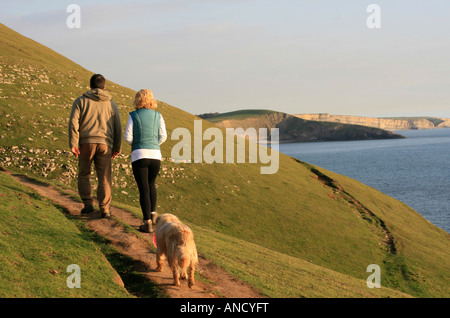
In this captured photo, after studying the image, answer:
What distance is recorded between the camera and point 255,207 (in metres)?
37.4

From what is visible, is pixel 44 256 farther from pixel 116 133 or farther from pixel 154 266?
pixel 116 133

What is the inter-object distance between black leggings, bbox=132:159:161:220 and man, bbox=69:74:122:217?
172cm

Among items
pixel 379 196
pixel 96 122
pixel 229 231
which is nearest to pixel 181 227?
pixel 96 122

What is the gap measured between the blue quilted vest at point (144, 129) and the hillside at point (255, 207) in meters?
6.42

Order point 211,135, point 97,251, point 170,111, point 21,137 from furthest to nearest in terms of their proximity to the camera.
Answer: point 170,111, point 211,135, point 21,137, point 97,251

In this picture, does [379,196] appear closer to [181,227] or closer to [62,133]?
[62,133]

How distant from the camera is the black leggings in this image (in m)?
13.1

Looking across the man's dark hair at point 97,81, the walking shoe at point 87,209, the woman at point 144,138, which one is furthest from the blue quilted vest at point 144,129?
the walking shoe at point 87,209

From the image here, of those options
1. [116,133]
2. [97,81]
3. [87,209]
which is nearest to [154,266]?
[87,209]

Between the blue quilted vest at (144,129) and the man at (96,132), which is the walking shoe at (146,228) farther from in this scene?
the blue quilted vest at (144,129)

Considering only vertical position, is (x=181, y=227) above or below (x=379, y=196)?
above

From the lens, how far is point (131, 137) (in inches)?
518

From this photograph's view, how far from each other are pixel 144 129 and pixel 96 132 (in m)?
1.99
